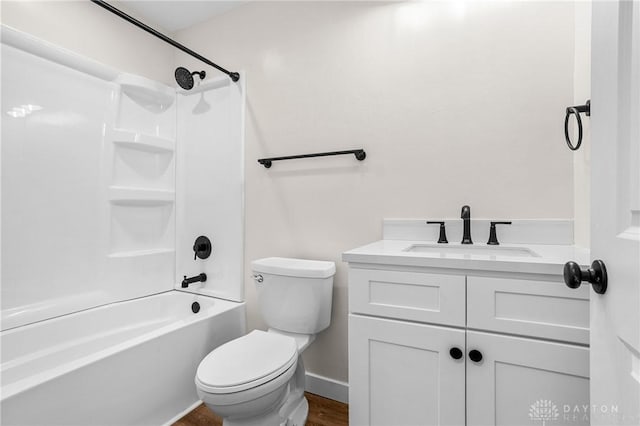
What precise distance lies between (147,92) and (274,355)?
1.99 metres

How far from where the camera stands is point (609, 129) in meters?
0.56

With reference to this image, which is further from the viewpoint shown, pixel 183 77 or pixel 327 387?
pixel 183 77

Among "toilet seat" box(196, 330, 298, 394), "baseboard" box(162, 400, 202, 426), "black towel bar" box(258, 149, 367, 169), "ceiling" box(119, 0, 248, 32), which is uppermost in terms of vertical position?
"ceiling" box(119, 0, 248, 32)

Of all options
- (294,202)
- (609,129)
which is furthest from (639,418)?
(294,202)

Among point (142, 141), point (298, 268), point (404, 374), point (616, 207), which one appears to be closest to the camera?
point (616, 207)

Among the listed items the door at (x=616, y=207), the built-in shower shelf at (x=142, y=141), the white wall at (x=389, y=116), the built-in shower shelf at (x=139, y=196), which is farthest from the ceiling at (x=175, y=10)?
the door at (x=616, y=207)

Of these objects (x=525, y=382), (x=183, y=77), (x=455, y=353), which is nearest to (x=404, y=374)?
(x=455, y=353)

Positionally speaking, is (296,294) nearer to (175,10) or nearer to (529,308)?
(529,308)

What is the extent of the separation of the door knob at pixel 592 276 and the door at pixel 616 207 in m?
0.01

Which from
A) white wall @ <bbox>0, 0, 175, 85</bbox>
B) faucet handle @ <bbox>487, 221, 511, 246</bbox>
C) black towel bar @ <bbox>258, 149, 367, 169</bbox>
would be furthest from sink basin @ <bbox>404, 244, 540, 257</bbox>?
white wall @ <bbox>0, 0, 175, 85</bbox>

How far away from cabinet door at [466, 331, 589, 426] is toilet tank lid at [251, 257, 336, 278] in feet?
2.42

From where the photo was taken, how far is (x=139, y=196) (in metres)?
2.10

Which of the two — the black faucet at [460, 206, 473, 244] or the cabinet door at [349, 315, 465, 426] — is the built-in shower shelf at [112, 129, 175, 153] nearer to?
the cabinet door at [349, 315, 465, 426]

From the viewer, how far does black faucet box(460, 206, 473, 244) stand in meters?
1.38
